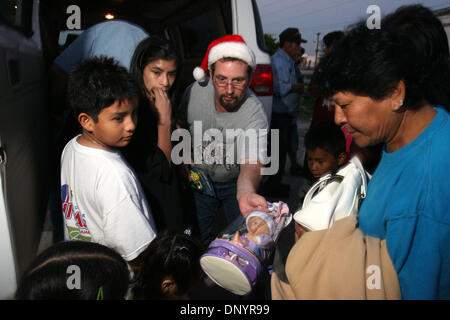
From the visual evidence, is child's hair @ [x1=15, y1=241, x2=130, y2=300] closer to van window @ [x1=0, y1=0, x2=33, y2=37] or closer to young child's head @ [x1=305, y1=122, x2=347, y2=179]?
van window @ [x1=0, y1=0, x2=33, y2=37]

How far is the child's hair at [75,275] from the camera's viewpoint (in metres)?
1.08

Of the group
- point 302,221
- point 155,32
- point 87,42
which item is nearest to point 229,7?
point 155,32

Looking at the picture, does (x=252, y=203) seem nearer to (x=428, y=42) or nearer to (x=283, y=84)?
(x=428, y=42)

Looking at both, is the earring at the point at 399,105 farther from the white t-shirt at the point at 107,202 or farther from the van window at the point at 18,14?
the van window at the point at 18,14

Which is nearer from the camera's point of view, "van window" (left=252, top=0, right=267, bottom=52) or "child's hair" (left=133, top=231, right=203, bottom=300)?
"child's hair" (left=133, top=231, right=203, bottom=300)

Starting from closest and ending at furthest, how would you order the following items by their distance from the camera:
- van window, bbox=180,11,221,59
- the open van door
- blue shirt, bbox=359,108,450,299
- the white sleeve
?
1. blue shirt, bbox=359,108,450,299
2. the open van door
3. the white sleeve
4. van window, bbox=180,11,221,59

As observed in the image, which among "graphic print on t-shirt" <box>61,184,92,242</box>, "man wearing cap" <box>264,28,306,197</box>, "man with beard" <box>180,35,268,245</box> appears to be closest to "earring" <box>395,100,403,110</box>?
"man with beard" <box>180,35,268,245</box>

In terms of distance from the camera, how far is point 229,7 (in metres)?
3.23

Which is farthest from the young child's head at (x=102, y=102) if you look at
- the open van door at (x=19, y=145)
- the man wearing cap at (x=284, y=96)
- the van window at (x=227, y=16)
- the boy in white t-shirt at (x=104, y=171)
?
the man wearing cap at (x=284, y=96)

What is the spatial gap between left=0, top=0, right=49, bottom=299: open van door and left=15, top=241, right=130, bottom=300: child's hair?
13 cm

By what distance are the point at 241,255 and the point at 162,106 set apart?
1.05 meters

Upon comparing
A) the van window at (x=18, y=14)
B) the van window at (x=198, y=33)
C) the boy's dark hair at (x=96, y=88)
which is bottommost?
the boy's dark hair at (x=96, y=88)

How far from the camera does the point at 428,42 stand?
5.20ft

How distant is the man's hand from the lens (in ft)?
4.90
